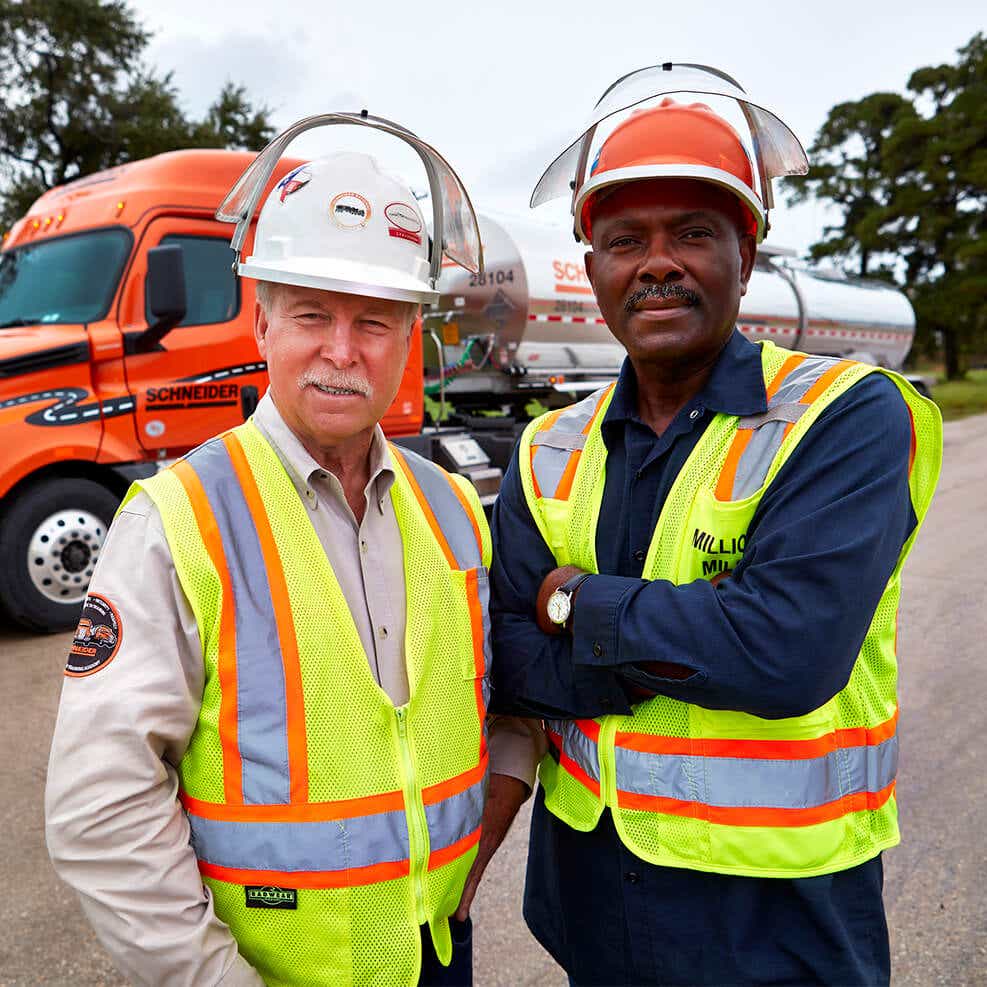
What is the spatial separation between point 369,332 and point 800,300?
460 inches

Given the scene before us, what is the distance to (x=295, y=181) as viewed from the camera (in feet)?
5.41

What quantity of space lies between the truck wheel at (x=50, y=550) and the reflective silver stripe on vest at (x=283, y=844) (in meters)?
4.83

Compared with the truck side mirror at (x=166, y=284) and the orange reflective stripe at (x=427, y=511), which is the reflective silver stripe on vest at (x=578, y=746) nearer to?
the orange reflective stripe at (x=427, y=511)

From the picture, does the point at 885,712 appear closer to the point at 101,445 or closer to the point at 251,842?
the point at 251,842

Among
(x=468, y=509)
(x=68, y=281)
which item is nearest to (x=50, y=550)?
(x=68, y=281)

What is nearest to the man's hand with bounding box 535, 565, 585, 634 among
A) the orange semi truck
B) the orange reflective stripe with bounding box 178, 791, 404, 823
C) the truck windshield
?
the orange reflective stripe with bounding box 178, 791, 404, 823

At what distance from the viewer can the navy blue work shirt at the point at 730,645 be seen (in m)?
1.47

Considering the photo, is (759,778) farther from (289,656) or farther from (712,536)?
(289,656)

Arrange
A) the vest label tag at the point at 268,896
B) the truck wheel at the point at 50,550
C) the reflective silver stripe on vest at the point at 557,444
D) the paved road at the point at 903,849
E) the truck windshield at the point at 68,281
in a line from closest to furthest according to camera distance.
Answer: the vest label tag at the point at 268,896 < the reflective silver stripe on vest at the point at 557,444 < the paved road at the point at 903,849 < the truck wheel at the point at 50,550 < the truck windshield at the point at 68,281

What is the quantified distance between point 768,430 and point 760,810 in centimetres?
67

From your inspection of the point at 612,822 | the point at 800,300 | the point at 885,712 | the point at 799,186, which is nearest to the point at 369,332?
the point at 612,822

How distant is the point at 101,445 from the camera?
6.00 metres

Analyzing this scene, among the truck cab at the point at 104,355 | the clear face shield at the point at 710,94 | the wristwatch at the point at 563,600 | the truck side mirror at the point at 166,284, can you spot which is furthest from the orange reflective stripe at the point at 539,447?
the truck side mirror at the point at 166,284

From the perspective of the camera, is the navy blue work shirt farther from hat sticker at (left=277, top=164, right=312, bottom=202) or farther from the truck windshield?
the truck windshield
